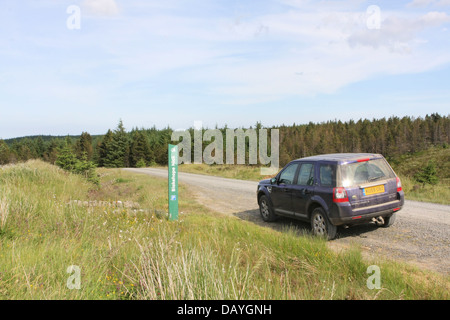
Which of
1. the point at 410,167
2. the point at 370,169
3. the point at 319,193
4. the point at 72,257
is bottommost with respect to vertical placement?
the point at 410,167

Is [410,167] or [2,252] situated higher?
[2,252]

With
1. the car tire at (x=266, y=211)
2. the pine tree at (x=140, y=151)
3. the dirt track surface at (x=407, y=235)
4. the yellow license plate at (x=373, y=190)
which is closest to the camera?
the dirt track surface at (x=407, y=235)

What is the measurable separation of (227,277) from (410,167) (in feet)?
380

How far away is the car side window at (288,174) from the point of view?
8711mm

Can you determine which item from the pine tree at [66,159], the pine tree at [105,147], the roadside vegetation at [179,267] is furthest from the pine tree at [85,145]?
the roadside vegetation at [179,267]

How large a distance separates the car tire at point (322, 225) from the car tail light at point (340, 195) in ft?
1.66

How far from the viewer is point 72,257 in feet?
15.8

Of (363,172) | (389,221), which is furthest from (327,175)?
(389,221)

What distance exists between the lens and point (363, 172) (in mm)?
7289

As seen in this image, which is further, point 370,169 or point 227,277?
point 370,169

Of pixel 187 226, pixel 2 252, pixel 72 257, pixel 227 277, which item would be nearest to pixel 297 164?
pixel 187 226

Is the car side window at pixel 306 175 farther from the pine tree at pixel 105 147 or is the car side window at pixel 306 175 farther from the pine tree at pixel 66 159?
the pine tree at pixel 105 147
